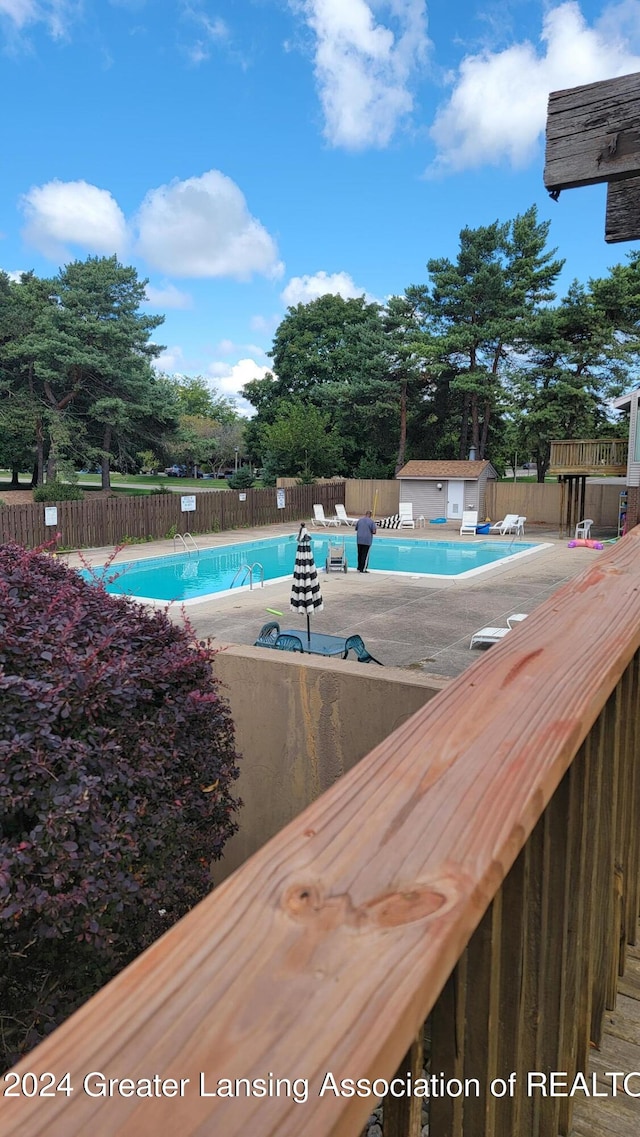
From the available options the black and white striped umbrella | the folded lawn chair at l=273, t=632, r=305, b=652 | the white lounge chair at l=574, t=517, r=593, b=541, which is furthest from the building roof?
the folded lawn chair at l=273, t=632, r=305, b=652

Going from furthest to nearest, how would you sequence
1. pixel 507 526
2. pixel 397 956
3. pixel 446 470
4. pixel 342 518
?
pixel 446 470
pixel 342 518
pixel 507 526
pixel 397 956

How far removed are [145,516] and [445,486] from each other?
12.1 m

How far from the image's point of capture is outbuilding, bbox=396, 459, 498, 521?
29.0 metres

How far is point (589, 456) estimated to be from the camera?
23.7 metres

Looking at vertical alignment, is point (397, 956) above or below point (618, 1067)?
above

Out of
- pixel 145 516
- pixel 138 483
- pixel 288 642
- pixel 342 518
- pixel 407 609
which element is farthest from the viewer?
pixel 138 483

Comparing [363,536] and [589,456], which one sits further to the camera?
[589,456]

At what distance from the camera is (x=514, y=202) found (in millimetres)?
33094

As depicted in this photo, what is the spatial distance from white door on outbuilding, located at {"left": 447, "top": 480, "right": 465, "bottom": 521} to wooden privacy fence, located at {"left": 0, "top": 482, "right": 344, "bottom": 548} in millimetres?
5637

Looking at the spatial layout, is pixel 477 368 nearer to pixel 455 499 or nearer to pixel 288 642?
pixel 455 499

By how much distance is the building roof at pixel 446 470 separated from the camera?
28.7m

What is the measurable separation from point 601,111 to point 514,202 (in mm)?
34975

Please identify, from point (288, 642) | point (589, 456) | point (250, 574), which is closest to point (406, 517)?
point (589, 456)

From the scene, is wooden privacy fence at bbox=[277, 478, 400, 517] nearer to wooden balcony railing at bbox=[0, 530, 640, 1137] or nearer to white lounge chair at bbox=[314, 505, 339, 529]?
white lounge chair at bbox=[314, 505, 339, 529]
